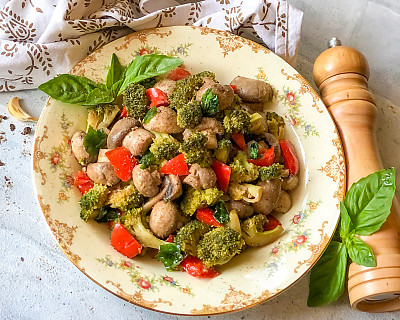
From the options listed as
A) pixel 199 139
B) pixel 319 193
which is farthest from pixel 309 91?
pixel 199 139

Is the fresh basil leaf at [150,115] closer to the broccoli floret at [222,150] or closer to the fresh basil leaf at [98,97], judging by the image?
the fresh basil leaf at [98,97]

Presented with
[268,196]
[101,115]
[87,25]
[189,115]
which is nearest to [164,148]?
[189,115]

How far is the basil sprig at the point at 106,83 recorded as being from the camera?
2775 millimetres

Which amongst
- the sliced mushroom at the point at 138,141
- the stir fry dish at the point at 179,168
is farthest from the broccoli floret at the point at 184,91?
the sliced mushroom at the point at 138,141

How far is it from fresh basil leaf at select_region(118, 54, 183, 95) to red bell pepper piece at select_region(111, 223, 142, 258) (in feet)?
2.66

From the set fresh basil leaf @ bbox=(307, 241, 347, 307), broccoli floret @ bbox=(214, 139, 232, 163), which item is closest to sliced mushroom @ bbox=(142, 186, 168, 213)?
broccoli floret @ bbox=(214, 139, 232, 163)

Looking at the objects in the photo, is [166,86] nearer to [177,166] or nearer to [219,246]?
[177,166]

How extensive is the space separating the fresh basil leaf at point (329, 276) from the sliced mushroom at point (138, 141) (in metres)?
1.18

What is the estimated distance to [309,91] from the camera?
2914mm

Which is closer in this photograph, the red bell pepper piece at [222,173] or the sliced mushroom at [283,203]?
the red bell pepper piece at [222,173]

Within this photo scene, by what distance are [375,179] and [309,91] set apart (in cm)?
68

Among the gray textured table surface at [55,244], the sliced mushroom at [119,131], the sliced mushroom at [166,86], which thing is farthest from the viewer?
the gray textured table surface at [55,244]

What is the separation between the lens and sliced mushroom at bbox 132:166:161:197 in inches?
101

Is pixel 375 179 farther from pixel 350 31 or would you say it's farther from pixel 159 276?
pixel 350 31
